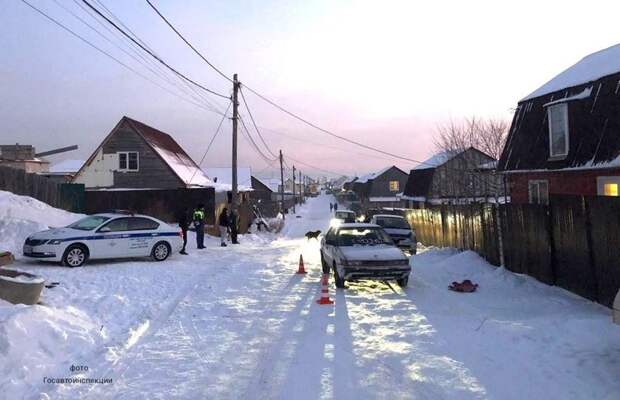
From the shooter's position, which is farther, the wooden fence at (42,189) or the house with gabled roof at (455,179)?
the house with gabled roof at (455,179)

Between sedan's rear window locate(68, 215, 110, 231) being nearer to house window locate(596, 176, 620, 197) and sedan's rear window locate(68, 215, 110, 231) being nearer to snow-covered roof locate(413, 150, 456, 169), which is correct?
house window locate(596, 176, 620, 197)

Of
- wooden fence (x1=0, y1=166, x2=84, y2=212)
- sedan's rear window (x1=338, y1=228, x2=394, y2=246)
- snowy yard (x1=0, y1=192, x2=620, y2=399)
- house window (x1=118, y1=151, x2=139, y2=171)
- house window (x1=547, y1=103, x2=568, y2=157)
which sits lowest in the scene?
snowy yard (x1=0, y1=192, x2=620, y2=399)

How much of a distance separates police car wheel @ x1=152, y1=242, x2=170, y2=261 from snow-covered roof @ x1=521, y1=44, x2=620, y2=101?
565 inches

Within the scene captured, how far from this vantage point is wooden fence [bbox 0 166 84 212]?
21281 mm

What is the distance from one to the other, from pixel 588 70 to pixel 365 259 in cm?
1262

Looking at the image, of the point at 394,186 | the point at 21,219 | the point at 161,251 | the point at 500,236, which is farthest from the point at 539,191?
the point at 394,186

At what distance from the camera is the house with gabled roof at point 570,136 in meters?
16.6

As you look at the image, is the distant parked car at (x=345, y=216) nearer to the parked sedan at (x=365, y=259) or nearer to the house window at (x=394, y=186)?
the parked sedan at (x=365, y=259)

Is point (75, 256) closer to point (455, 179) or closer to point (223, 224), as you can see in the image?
point (223, 224)

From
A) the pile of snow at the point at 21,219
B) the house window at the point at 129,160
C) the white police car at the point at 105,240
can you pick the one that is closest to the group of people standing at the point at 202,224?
the white police car at the point at 105,240

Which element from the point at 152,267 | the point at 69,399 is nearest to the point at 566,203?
the point at 69,399

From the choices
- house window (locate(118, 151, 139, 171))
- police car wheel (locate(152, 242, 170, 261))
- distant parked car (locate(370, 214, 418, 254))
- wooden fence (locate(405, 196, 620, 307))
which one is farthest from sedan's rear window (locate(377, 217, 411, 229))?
house window (locate(118, 151, 139, 171))

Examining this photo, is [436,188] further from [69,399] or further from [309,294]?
[69,399]

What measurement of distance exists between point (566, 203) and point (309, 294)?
5.41 m
